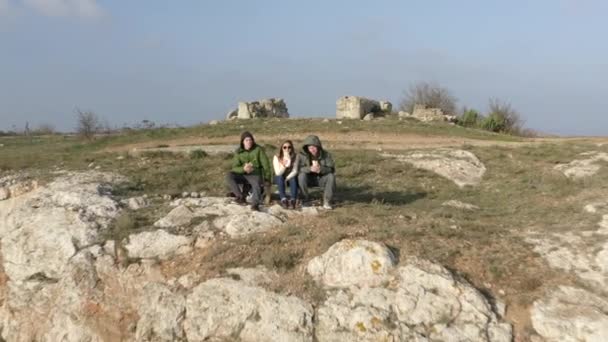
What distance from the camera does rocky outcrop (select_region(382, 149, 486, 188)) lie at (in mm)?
13844

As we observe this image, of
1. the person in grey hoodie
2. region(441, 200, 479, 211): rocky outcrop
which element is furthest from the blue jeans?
region(441, 200, 479, 211): rocky outcrop

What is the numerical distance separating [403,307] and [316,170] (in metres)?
3.45

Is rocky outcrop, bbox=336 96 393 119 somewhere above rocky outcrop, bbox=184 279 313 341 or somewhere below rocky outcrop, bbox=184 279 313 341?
above

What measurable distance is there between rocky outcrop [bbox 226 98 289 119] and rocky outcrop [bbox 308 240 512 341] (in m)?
22.6

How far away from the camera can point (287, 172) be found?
31.7 feet

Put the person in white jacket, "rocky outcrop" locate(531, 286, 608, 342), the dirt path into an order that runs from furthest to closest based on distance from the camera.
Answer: the dirt path
the person in white jacket
"rocky outcrop" locate(531, 286, 608, 342)

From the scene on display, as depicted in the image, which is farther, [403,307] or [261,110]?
[261,110]

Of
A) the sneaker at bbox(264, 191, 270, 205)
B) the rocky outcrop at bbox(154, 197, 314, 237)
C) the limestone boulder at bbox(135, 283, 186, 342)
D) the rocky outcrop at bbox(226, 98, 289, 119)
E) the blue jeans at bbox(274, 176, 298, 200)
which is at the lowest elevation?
the limestone boulder at bbox(135, 283, 186, 342)

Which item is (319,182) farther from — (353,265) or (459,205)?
(459,205)

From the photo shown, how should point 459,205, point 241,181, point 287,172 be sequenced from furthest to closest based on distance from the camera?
1. point 459,205
2. point 241,181
3. point 287,172

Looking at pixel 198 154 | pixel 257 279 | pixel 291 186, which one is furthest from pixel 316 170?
pixel 198 154

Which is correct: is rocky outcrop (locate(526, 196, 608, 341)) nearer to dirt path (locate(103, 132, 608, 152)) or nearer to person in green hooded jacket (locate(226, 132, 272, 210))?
person in green hooded jacket (locate(226, 132, 272, 210))

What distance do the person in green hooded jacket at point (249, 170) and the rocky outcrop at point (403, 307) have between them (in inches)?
103

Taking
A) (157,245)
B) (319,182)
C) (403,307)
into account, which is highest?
(319,182)
